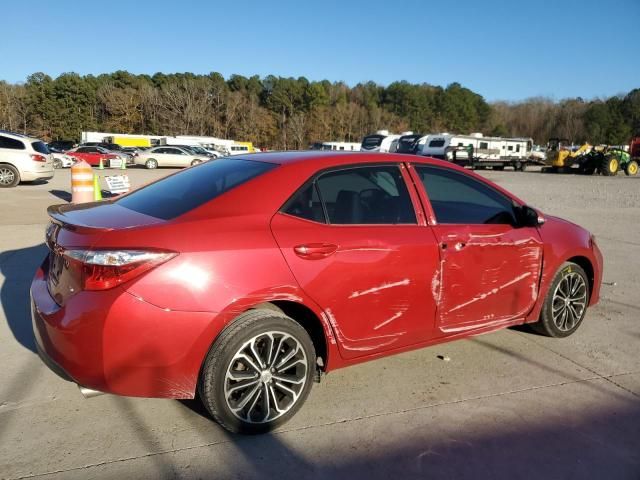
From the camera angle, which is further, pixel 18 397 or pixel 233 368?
pixel 18 397

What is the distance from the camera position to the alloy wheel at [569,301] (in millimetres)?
4352

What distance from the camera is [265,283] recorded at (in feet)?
9.09

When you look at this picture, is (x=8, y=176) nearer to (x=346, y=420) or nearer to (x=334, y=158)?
(x=334, y=158)

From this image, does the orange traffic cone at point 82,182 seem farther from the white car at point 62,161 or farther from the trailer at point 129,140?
the trailer at point 129,140

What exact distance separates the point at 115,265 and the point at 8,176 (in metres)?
16.0

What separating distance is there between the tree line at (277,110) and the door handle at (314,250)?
279 ft

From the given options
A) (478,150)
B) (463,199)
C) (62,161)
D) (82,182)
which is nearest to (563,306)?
(463,199)

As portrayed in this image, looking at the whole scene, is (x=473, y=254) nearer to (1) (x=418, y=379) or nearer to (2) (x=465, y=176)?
(2) (x=465, y=176)

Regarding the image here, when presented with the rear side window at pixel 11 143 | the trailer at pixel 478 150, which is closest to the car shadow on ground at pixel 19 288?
the rear side window at pixel 11 143

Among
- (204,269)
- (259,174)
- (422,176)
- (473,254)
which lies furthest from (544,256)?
(204,269)

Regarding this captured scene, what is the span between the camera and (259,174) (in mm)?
3139

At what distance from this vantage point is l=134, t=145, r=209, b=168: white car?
3388 cm

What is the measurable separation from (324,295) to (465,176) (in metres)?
1.64

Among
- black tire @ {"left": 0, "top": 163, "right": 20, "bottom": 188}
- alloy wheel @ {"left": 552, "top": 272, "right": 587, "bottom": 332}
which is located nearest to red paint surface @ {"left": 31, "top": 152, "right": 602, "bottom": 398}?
alloy wheel @ {"left": 552, "top": 272, "right": 587, "bottom": 332}
